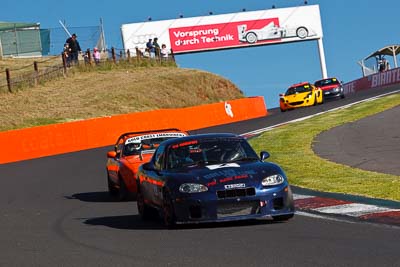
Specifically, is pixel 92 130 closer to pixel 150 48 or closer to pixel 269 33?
pixel 150 48

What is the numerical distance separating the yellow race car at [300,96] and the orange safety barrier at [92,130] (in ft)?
11.2

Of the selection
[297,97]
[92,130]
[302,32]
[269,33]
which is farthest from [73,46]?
[302,32]

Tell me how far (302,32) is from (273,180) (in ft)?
233

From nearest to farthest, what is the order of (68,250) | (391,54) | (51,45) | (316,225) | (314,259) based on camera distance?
(314,259), (68,250), (316,225), (51,45), (391,54)

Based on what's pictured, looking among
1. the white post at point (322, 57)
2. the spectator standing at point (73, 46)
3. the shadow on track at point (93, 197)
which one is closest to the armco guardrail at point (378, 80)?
the white post at point (322, 57)

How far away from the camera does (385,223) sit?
36.8 feet

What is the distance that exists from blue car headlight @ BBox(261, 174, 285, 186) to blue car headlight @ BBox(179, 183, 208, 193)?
2.27 feet

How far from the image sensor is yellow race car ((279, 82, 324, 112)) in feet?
156

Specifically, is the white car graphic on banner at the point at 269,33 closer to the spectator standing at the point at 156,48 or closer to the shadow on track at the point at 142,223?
the spectator standing at the point at 156,48

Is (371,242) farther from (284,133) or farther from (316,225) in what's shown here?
(284,133)

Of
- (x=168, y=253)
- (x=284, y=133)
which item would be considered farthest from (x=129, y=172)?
(x=284, y=133)

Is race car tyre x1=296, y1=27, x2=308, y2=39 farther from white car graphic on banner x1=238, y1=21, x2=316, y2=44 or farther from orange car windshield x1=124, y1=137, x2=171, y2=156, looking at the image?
orange car windshield x1=124, y1=137, x2=171, y2=156

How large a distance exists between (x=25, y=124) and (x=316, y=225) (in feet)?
113

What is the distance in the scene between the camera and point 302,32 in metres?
82.1
